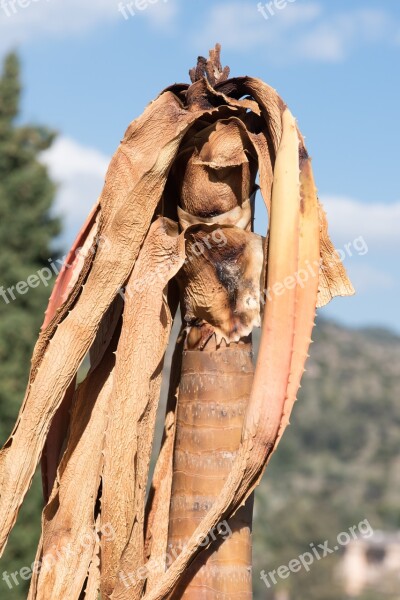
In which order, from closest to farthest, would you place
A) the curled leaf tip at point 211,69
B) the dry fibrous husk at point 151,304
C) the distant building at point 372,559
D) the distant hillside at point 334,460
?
the dry fibrous husk at point 151,304
the curled leaf tip at point 211,69
the distant hillside at point 334,460
the distant building at point 372,559

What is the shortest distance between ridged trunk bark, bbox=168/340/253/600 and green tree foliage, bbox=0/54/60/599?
9634 mm

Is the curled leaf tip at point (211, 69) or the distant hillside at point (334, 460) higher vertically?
the distant hillside at point (334, 460)

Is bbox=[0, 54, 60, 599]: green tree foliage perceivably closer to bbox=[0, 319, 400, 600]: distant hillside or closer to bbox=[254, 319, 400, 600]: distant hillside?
bbox=[0, 319, 400, 600]: distant hillside

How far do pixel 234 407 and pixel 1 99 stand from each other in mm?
12835

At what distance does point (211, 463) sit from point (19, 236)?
11.6m

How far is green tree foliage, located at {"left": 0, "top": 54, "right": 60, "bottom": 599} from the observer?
40.8ft

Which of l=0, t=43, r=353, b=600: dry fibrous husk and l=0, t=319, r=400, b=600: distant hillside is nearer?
l=0, t=43, r=353, b=600: dry fibrous husk

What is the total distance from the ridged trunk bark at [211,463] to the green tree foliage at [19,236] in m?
9.63

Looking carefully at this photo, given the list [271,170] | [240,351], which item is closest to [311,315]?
[240,351]

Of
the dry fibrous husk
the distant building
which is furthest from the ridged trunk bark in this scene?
the distant building

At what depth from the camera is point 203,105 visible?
2674 millimetres

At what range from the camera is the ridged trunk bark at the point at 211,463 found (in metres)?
2.45

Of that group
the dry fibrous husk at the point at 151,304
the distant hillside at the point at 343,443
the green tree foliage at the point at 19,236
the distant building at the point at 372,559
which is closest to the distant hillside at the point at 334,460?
the distant hillside at the point at 343,443

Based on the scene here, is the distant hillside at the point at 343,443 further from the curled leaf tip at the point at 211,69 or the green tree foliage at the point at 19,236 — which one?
the curled leaf tip at the point at 211,69
